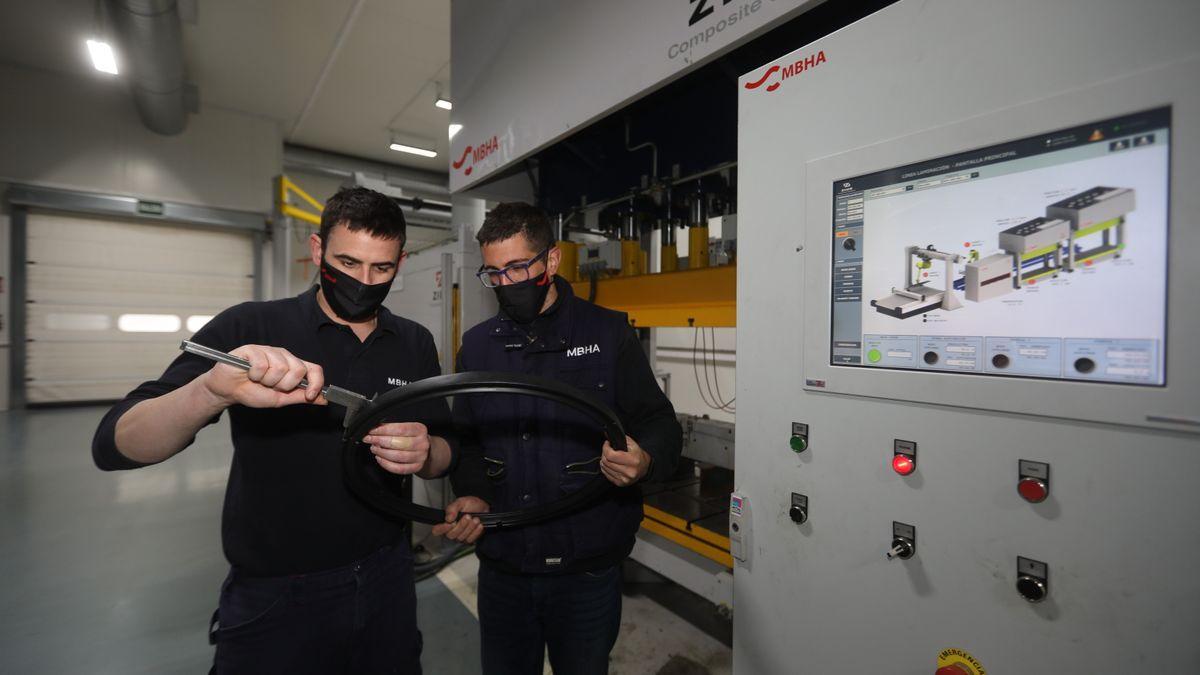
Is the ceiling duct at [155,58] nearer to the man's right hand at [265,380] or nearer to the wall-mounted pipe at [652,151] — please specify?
the wall-mounted pipe at [652,151]

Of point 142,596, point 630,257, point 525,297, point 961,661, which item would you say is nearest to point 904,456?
point 961,661

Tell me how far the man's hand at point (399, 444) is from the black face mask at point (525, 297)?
1.38 feet

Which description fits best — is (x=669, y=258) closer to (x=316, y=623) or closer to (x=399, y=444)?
(x=399, y=444)

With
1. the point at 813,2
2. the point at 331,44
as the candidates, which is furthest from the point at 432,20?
the point at 813,2

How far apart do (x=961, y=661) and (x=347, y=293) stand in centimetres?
135

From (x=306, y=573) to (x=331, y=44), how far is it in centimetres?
535

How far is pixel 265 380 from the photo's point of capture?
28.6 inches

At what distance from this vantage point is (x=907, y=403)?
88 cm

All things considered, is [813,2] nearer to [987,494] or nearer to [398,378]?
[987,494]

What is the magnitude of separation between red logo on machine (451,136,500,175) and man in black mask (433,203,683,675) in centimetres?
107

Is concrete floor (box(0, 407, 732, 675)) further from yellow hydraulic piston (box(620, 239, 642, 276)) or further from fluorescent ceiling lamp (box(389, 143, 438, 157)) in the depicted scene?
fluorescent ceiling lamp (box(389, 143, 438, 157))

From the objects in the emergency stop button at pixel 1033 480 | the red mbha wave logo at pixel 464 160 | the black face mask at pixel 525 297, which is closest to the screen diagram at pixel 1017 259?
the emergency stop button at pixel 1033 480

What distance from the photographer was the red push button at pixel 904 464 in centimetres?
87

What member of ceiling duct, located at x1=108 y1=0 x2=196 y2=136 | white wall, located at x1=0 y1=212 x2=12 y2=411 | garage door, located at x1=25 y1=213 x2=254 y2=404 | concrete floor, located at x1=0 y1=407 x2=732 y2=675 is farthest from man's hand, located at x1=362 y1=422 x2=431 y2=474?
white wall, located at x1=0 y1=212 x2=12 y2=411
